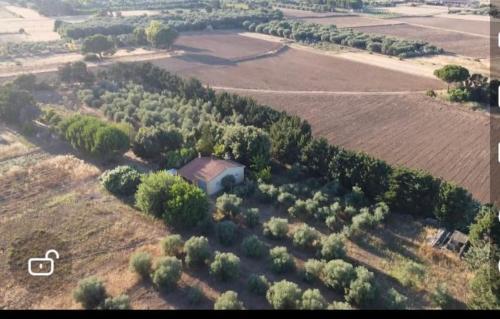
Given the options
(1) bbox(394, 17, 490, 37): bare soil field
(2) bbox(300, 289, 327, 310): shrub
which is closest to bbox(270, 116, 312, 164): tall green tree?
(2) bbox(300, 289, 327, 310): shrub

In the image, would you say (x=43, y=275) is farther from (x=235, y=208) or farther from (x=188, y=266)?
(x=235, y=208)

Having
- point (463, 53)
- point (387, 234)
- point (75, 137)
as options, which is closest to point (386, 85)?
point (463, 53)

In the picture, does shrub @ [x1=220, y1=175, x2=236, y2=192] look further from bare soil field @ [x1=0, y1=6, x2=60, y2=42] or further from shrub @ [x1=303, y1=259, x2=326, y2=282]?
bare soil field @ [x1=0, y1=6, x2=60, y2=42]

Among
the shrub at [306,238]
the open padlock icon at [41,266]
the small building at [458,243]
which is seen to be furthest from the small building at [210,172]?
the small building at [458,243]

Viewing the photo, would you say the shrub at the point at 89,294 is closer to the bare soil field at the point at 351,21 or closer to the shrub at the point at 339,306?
the shrub at the point at 339,306

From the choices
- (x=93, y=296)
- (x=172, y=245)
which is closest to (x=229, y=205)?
(x=172, y=245)
